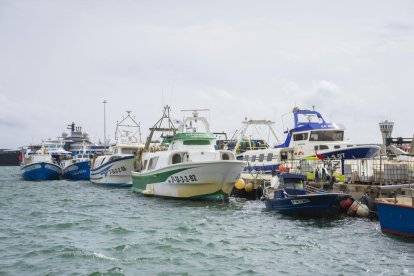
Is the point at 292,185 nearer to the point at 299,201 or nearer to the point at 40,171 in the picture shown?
the point at 299,201

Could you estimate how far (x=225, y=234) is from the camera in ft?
54.1

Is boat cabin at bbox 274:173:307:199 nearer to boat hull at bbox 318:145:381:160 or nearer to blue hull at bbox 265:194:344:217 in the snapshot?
blue hull at bbox 265:194:344:217

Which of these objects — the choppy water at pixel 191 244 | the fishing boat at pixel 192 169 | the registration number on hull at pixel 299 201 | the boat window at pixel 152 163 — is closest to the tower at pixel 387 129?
the fishing boat at pixel 192 169

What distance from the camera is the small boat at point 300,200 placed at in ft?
62.9

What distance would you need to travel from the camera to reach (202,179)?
24719 millimetres

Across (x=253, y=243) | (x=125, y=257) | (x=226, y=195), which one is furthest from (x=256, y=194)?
(x=125, y=257)

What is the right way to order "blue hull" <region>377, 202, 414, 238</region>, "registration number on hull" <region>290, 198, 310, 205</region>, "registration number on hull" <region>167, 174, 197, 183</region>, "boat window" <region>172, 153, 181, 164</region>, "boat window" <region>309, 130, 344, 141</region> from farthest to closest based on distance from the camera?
"boat window" <region>309, 130, 344, 141</region>, "boat window" <region>172, 153, 181, 164</region>, "registration number on hull" <region>167, 174, 197, 183</region>, "registration number on hull" <region>290, 198, 310, 205</region>, "blue hull" <region>377, 202, 414, 238</region>

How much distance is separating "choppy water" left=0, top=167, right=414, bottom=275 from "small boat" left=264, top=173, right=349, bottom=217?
0.58 m

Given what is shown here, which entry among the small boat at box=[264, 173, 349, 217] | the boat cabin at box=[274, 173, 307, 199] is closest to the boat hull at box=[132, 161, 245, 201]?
the small boat at box=[264, 173, 349, 217]

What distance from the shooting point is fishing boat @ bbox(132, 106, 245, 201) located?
24.6 metres

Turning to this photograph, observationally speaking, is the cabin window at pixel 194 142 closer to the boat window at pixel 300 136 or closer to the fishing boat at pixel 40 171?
the boat window at pixel 300 136

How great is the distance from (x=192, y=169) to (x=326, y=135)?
13.5 metres

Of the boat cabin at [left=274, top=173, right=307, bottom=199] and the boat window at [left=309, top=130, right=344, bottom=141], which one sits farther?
the boat window at [left=309, top=130, right=344, bottom=141]

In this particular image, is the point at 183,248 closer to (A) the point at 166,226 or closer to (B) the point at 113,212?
(A) the point at 166,226
